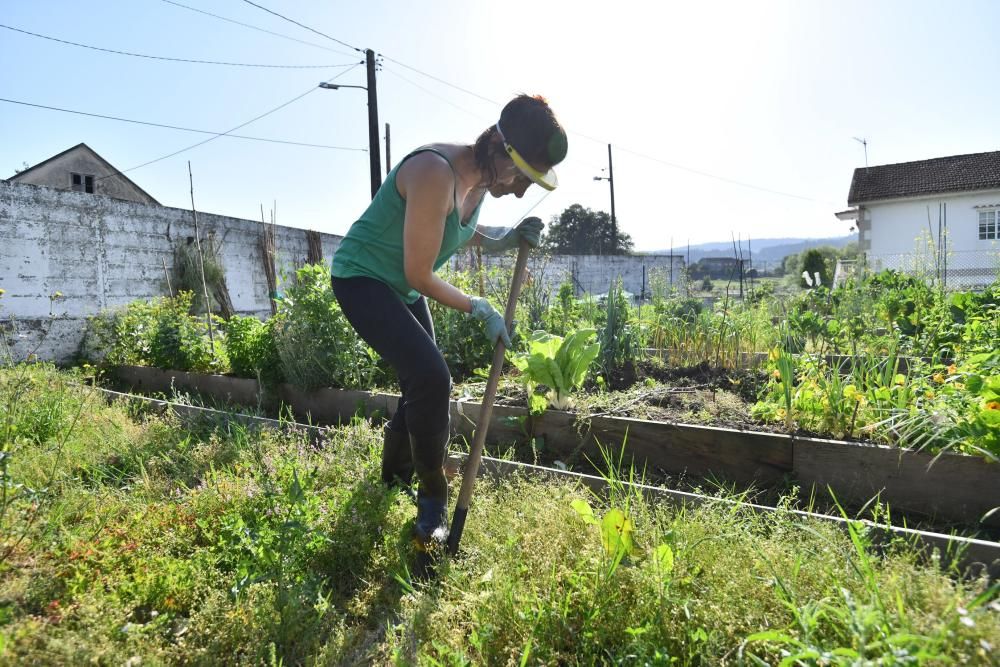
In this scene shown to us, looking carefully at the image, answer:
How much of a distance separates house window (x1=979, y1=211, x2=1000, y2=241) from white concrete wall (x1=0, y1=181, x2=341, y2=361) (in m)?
23.7

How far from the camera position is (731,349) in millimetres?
3938

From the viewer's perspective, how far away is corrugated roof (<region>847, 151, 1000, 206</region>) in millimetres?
19500

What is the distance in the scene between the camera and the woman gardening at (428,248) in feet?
6.12

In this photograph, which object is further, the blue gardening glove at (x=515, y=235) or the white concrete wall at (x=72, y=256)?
the white concrete wall at (x=72, y=256)

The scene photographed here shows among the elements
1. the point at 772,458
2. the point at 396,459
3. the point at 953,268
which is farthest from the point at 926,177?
the point at 396,459

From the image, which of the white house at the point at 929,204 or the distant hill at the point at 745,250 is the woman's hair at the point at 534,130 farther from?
the white house at the point at 929,204

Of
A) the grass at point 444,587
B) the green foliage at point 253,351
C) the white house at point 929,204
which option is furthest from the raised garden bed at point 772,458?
the white house at point 929,204

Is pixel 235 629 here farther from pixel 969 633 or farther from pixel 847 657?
pixel 969 633

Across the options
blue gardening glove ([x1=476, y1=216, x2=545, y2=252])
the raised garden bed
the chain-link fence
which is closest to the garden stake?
blue gardening glove ([x1=476, y1=216, x2=545, y2=252])

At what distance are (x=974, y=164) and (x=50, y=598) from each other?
27258 mm

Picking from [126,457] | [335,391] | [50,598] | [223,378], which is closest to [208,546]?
[50,598]

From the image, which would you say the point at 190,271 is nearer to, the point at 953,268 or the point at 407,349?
the point at 407,349

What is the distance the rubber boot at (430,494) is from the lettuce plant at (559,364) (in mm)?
1094

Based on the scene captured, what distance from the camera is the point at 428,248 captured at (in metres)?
1.86
